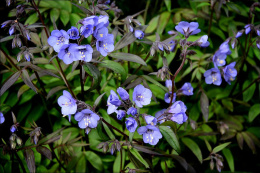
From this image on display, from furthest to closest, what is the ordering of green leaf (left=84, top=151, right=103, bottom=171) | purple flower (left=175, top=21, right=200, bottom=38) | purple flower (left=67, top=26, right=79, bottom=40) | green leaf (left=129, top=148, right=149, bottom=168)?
green leaf (left=84, top=151, right=103, bottom=171)
purple flower (left=175, top=21, right=200, bottom=38)
green leaf (left=129, top=148, right=149, bottom=168)
purple flower (left=67, top=26, right=79, bottom=40)

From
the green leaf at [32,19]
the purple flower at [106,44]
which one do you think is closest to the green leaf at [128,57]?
the purple flower at [106,44]

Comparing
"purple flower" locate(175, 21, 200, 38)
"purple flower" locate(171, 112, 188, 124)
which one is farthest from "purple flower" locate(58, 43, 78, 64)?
"purple flower" locate(175, 21, 200, 38)

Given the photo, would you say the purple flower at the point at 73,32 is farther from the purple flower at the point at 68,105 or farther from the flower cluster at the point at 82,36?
the purple flower at the point at 68,105

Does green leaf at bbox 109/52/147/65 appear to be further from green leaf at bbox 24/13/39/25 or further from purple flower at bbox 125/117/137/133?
green leaf at bbox 24/13/39/25

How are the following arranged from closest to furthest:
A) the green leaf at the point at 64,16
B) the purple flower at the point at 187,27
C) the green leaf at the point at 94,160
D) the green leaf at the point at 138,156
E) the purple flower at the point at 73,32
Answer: the purple flower at the point at 73,32, the green leaf at the point at 138,156, the purple flower at the point at 187,27, the green leaf at the point at 94,160, the green leaf at the point at 64,16

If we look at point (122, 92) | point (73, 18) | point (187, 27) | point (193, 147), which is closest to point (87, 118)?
point (122, 92)

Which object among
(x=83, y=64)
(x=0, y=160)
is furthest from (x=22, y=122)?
(x=83, y=64)

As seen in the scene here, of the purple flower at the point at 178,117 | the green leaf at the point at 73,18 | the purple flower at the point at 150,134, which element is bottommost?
the purple flower at the point at 150,134

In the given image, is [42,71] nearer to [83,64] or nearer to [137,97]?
[83,64]
